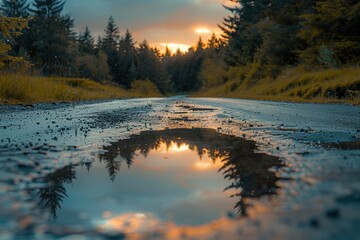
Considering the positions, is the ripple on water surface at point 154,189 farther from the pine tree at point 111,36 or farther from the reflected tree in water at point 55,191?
the pine tree at point 111,36

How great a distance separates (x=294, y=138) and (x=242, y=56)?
107ft

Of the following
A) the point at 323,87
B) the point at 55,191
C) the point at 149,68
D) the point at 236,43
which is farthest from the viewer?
the point at 149,68

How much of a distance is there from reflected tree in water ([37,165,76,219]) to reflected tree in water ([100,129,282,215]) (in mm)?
224

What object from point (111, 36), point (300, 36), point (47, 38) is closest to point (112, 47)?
point (111, 36)

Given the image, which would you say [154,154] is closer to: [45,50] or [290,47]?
[290,47]

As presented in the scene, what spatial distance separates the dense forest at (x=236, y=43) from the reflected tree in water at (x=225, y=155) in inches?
281

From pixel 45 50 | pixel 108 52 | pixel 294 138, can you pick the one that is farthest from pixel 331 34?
pixel 108 52

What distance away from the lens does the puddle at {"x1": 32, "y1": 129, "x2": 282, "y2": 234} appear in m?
1.18

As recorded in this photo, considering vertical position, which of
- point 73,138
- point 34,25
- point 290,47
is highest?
point 34,25

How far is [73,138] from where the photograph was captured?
327cm

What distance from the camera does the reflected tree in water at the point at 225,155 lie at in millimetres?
1554

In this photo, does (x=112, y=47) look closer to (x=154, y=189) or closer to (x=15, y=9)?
(x=15, y=9)

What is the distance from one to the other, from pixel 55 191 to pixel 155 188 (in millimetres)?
435

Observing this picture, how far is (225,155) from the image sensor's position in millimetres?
2451
